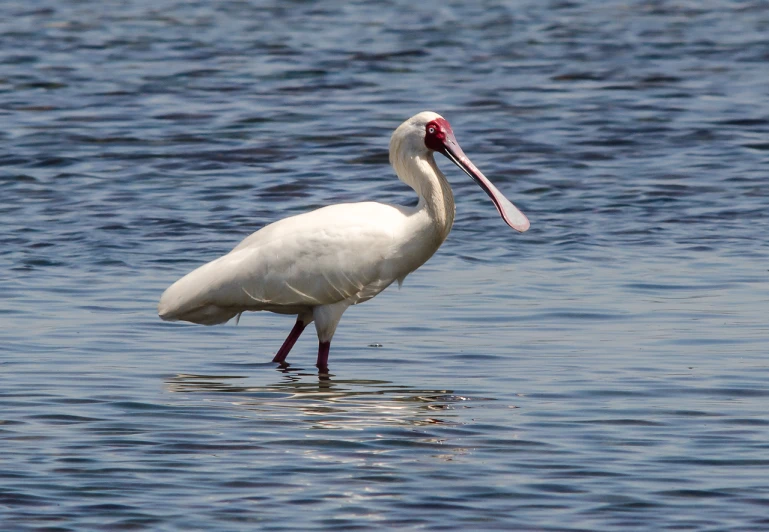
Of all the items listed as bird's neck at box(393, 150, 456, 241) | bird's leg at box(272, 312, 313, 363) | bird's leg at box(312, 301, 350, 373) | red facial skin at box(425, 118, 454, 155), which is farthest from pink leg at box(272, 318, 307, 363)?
red facial skin at box(425, 118, 454, 155)

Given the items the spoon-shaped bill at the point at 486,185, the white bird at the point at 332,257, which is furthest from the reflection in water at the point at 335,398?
the spoon-shaped bill at the point at 486,185

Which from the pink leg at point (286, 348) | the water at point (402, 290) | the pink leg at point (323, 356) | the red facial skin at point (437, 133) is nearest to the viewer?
the water at point (402, 290)

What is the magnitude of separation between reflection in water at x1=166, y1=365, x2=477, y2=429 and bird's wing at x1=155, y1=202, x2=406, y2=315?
21.4 inches

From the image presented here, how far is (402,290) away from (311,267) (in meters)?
2.01

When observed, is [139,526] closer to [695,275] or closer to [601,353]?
[601,353]

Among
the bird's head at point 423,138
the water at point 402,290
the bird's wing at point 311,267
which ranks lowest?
the water at point 402,290

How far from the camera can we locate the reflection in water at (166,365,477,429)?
8180mm

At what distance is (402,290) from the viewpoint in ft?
37.8

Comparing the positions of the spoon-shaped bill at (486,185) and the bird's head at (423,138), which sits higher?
the bird's head at (423,138)

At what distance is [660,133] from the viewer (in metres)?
18.0

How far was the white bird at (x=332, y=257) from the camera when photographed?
31.3 feet

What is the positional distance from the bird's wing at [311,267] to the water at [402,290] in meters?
0.37

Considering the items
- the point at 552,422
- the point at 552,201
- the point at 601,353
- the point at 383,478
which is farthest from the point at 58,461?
the point at 552,201

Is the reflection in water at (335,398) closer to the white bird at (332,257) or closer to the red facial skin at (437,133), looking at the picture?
the white bird at (332,257)
